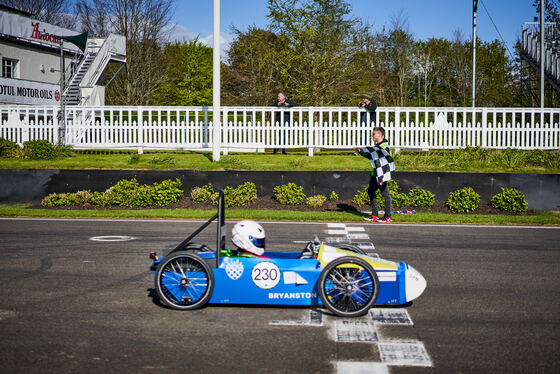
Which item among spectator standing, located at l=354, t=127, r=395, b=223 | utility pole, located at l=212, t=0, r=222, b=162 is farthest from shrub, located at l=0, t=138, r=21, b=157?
spectator standing, located at l=354, t=127, r=395, b=223

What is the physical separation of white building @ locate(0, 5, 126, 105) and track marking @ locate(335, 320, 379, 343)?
29.0 metres

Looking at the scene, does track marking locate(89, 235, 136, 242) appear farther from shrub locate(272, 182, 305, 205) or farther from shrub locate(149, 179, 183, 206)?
shrub locate(272, 182, 305, 205)

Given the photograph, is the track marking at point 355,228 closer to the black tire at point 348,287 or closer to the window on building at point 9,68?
the black tire at point 348,287

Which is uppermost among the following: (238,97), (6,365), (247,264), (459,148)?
(238,97)

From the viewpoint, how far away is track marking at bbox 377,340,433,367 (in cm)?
457

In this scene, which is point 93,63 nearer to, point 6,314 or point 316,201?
point 316,201

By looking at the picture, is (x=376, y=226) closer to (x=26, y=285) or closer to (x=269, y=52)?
(x=26, y=285)

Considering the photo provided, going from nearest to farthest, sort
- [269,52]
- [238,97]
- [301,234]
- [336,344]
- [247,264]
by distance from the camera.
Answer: [336,344] < [247,264] < [301,234] < [269,52] < [238,97]

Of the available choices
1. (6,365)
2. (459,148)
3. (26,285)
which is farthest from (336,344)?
(459,148)

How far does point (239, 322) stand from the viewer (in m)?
5.66

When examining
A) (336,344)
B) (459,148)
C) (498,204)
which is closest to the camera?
(336,344)

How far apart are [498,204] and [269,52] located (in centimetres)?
2173

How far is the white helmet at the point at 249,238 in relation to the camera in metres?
6.14

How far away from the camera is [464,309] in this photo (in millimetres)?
6090
